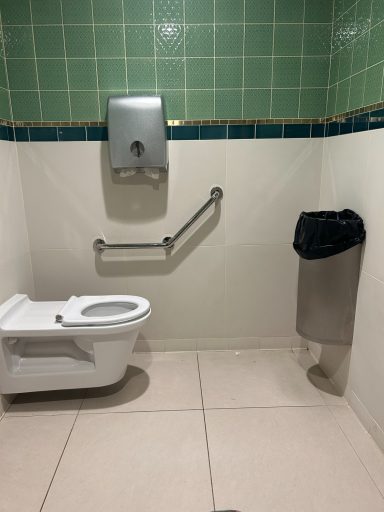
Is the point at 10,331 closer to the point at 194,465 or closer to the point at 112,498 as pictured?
the point at 112,498

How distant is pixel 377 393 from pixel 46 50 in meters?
2.37

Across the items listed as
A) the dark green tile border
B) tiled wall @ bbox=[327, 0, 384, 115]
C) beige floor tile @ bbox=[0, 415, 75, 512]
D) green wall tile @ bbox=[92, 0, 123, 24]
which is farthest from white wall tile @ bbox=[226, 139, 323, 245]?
beige floor tile @ bbox=[0, 415, 75, 512]

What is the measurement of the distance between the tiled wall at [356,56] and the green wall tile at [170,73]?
0.83 m

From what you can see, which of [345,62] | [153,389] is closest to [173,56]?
[345,62]

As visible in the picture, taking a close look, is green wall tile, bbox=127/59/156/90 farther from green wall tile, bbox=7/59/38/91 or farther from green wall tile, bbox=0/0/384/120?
green wall tile, bbox=7/59/38/91

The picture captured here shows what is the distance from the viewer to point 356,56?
1698 mm

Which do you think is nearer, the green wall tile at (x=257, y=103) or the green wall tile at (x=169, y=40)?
the green wall tile at (x=169, y=40)

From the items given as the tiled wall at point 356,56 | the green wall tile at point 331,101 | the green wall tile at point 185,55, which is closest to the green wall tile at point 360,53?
the tiled wall at point 356,56

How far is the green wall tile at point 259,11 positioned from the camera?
1.91 meters

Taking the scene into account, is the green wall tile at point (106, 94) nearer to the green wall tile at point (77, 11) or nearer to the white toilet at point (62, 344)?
the green wall tile at point (77, 11)

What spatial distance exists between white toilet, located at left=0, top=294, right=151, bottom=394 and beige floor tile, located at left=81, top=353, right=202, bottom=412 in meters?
0.12

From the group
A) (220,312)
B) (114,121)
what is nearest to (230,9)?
(114,121)

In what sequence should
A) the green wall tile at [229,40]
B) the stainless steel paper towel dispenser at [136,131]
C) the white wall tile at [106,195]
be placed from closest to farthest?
the stainless steel paper towel dispenser at [136,131]
the green wall tile at [229,40]
the white wall tile at [106,195]

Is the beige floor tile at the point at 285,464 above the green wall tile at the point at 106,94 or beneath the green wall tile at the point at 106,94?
beneath
